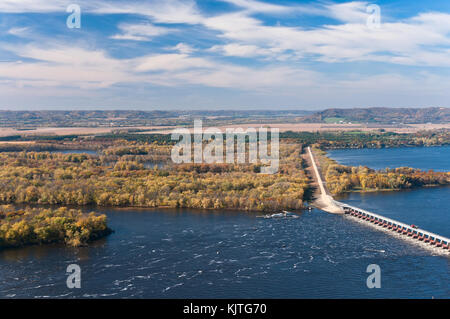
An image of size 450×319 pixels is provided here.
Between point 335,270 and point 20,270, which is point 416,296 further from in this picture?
point 20,270

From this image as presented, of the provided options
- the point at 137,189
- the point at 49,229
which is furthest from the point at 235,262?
the point at 137,189

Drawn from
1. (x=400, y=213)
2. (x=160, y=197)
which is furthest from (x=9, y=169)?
(x=400, y=213)

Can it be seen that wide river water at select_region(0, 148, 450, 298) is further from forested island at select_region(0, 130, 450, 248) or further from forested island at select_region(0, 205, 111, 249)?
forested island at select_region(0, 130, 450, 248)

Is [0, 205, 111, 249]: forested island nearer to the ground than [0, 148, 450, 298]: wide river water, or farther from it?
farther from it

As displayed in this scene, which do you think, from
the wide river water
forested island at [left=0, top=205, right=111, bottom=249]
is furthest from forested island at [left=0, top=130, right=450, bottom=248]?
the wide river water

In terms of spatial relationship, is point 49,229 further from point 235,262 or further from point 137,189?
point 137,189

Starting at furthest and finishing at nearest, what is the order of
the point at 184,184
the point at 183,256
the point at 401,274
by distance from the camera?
the point at 184,184, the point at 183,256, the point at 401,274

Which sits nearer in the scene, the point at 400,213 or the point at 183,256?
the point at 183,256

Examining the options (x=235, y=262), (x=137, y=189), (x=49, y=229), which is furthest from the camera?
(x=137, y=189)
